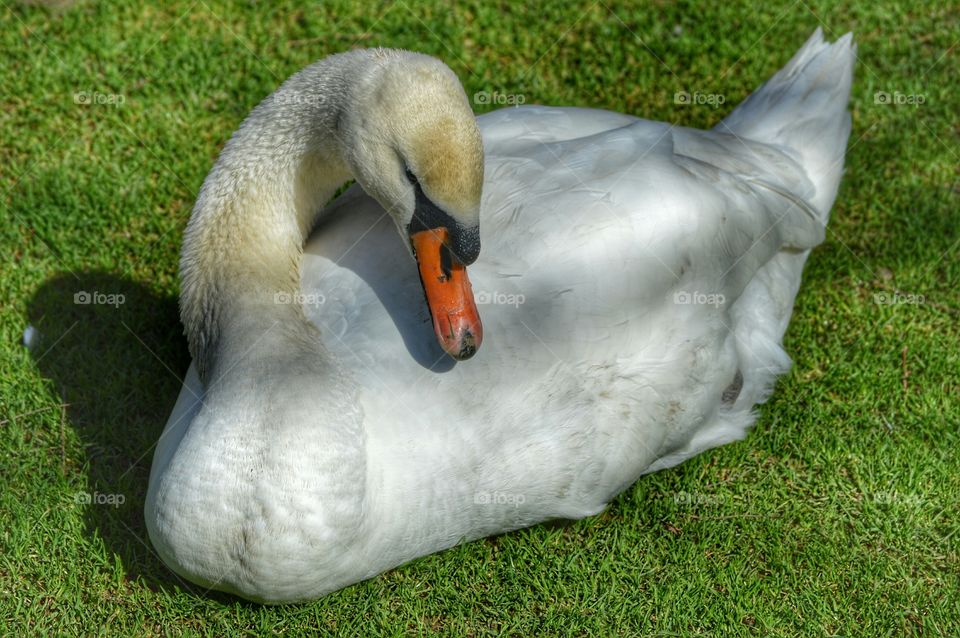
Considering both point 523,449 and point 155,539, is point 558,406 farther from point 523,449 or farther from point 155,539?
point 155,539

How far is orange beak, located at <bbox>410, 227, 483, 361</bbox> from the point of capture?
3098 millimetres

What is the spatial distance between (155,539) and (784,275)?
110 inches

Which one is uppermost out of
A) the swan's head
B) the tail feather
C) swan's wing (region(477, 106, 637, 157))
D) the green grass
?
the swan's head

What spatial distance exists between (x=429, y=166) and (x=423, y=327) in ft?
1.99

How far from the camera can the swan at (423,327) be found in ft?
9.72

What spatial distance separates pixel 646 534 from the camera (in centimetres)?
386

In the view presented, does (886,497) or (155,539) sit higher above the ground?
(155,539)

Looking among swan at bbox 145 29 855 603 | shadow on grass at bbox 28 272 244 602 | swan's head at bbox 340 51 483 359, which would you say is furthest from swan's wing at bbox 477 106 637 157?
shadow on grass at bbox 28 272 244 602

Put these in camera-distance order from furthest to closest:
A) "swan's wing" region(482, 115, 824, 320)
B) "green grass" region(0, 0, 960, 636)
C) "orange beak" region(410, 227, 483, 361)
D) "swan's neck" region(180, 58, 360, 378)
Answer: "green grass" region(0, 0, 960, 636)
"swan's wing" region(482, 115, 824, 320)
"swan's neck" region(180, 58, 360, 378)
"orange beak" region(410, 227, 483, 361)

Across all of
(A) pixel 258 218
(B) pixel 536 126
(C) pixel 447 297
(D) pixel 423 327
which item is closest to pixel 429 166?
(C) pixel 447 297

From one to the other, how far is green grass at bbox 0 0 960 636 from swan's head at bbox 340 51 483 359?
44.9 inches

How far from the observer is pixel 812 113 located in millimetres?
4535

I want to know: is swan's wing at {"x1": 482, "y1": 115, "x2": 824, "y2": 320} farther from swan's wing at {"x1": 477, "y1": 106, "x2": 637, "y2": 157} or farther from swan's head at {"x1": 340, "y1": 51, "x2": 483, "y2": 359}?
swan's head at {"x1": 340, "y1": 51, "x2": 483, "y2": 359}

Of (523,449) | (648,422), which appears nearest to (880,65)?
(648,422)
